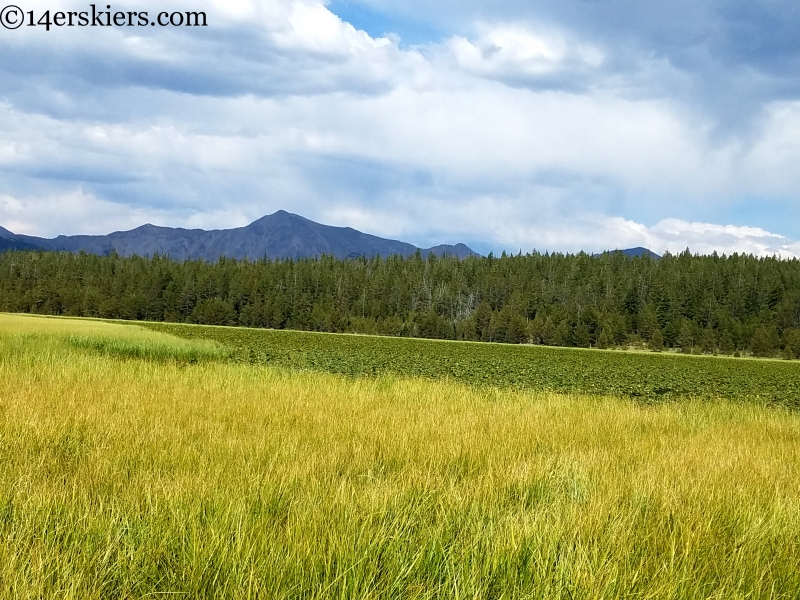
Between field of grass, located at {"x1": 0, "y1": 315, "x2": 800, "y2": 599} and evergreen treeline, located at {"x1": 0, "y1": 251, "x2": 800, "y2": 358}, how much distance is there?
105m

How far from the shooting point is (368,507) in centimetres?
395

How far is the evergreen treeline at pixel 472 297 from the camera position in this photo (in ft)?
360

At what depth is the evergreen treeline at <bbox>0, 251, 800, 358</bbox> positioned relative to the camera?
110 m

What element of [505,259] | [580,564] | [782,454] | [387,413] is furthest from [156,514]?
[505,259]

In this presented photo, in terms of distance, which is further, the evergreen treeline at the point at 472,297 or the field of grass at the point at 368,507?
the evergreen treeline at the point at 472,297

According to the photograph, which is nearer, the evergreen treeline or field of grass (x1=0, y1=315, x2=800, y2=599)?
field of grass (x1=0, y1=315, x2=800, y2=599)

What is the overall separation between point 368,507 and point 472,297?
131 meters

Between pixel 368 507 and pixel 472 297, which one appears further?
pixel 472 297

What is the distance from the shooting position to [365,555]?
3.06m

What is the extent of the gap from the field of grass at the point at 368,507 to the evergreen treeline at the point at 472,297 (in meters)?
105

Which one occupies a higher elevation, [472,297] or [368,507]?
[472,297]

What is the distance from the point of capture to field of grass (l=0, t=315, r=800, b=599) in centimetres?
300

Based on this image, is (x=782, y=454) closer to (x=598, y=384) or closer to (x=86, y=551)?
(x=86, y=551)

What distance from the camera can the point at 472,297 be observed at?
13388cm
